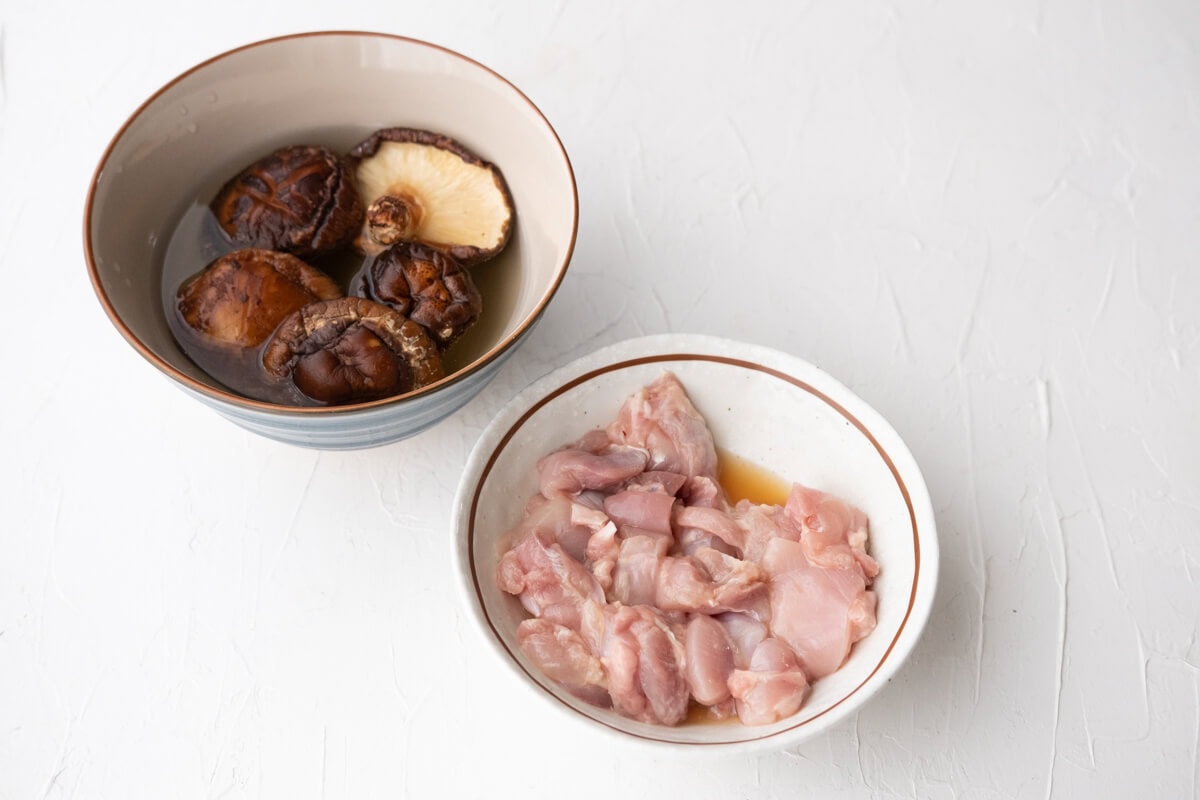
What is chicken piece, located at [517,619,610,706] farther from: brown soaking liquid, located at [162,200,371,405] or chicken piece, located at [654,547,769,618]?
brown soaking liquid, located at [162,200,371,405]

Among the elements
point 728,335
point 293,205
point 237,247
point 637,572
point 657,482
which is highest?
point 293,205

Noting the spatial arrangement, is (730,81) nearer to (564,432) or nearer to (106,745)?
(564,432)

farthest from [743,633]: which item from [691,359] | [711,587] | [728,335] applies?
[728,335]

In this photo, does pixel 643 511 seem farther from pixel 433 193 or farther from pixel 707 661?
pixel 433 193

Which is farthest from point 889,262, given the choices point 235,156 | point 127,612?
point 127,612

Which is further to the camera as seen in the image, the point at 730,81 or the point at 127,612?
the point at 730,81

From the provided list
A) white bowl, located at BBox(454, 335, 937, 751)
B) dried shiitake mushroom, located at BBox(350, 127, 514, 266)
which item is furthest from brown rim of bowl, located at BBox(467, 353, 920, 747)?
dried shiitake mushroom, located at BBox(350, 127, 514, 266)
